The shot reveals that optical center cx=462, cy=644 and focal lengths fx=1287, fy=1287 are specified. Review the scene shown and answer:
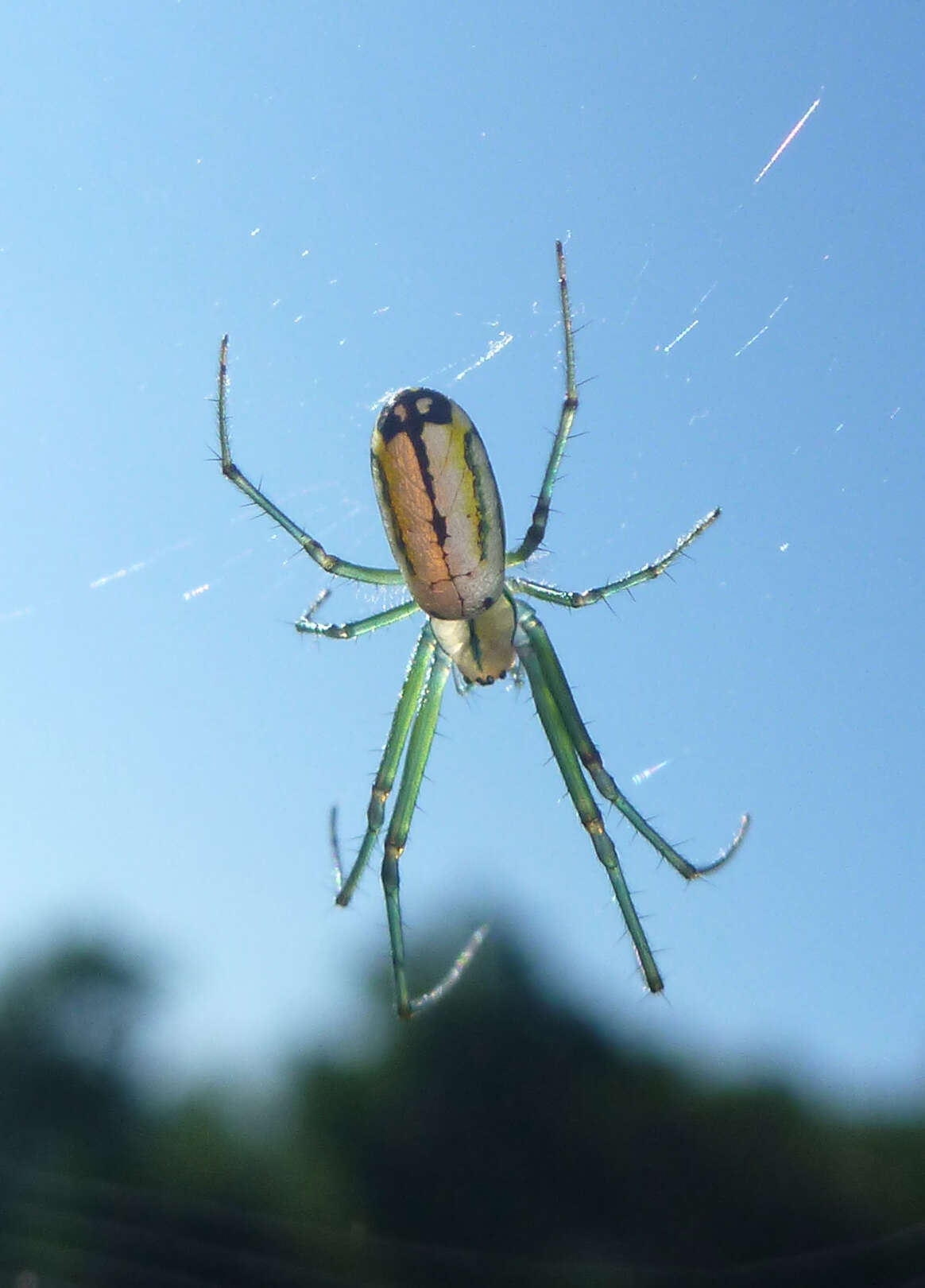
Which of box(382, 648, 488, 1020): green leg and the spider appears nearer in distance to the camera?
the spider

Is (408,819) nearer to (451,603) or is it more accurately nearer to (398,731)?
(398,731)

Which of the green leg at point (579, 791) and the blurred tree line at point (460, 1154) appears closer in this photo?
the green leg at point (579, 791)

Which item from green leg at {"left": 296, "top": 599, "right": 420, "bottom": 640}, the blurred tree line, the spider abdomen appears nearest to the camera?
the spider abdomen

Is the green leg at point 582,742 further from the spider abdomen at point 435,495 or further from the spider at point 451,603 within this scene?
the spider abdomen at point 435,495

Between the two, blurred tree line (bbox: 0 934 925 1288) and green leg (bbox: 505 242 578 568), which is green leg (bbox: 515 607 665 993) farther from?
blurred tree line (bbox: 0 934 925 1288)

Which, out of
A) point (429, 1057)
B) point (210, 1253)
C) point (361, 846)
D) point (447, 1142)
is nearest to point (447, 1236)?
point (447, 1142)

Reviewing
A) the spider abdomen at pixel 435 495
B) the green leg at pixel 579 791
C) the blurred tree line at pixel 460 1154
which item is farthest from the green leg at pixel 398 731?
the blurred tree line at pixel 460 1154

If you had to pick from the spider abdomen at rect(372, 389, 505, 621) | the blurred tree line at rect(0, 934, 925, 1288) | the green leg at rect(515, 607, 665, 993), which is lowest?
the green leg at rect(515, 607, 665, 993)

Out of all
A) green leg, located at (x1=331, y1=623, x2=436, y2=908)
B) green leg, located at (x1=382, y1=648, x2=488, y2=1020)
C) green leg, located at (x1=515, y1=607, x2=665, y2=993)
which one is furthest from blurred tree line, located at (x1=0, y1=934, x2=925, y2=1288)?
green leg, located at (x1=515, y1=607, x2=665, y2=993)
